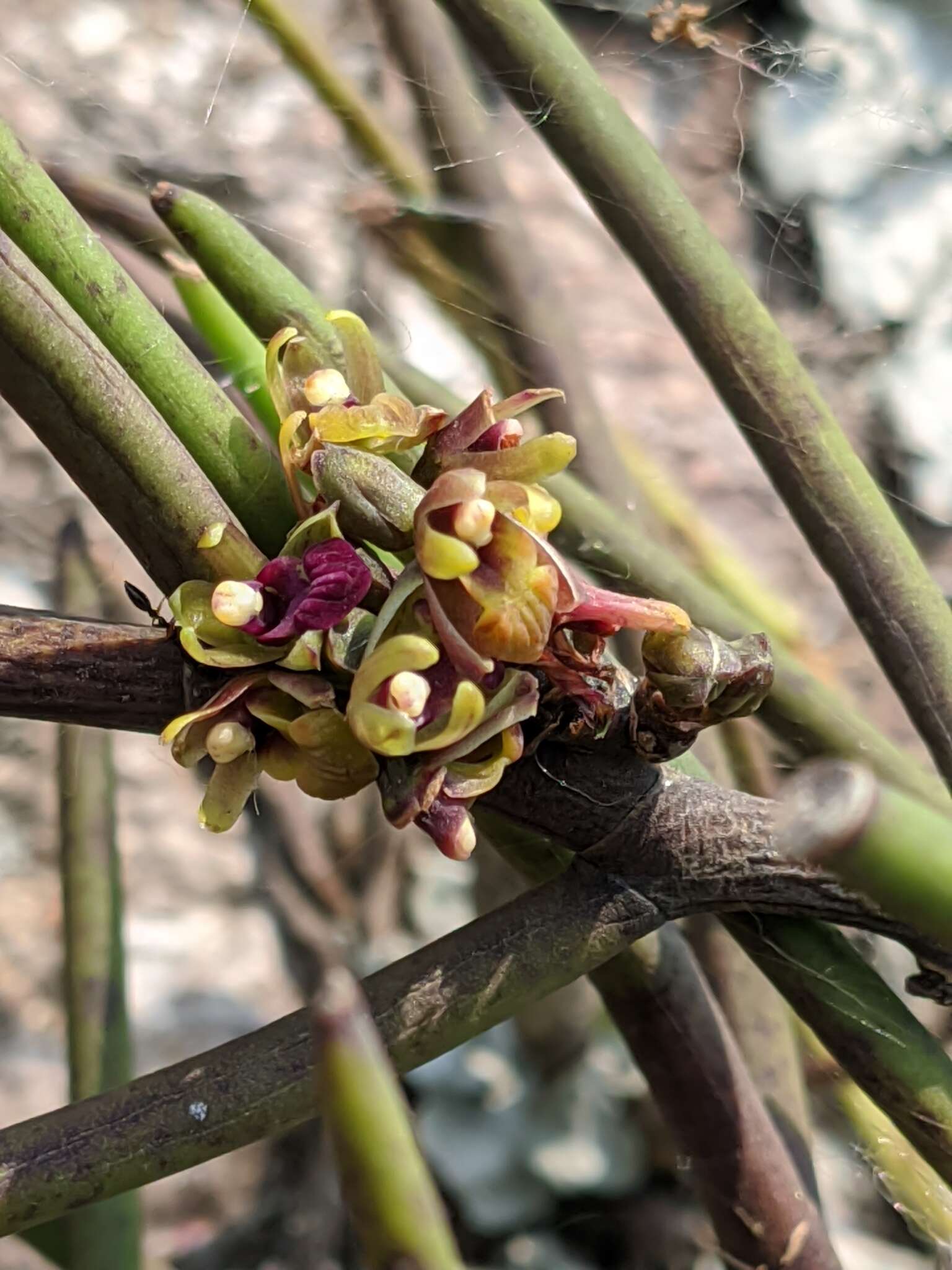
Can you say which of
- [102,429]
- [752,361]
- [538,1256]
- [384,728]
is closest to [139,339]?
[102,429]

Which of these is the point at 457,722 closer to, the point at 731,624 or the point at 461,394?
the point at 731,624

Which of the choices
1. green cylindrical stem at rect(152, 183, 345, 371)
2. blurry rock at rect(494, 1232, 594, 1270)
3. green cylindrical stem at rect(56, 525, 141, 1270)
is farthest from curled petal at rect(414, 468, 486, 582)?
blurry rock at rect(494, 1232, 594, 1270)

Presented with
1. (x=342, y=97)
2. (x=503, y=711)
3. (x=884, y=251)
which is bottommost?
(x=503, y=711)

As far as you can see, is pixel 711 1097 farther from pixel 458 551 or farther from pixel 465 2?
pixel 465 2

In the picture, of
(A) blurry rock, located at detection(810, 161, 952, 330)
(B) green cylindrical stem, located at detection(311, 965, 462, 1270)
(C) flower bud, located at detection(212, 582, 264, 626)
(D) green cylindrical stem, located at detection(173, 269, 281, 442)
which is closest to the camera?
(B) green cylindrical stem, located at detection(311, 965, 462, 1270)

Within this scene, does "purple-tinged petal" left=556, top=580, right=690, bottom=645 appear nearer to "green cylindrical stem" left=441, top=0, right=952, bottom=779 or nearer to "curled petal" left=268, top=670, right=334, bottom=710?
"curled petal" left=268, top=670, right=334, bottom=710

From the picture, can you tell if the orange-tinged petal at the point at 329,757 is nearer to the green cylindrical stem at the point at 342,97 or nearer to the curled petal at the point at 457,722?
the curled petal at the point at 457,722

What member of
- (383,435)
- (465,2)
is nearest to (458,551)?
(383,435)
